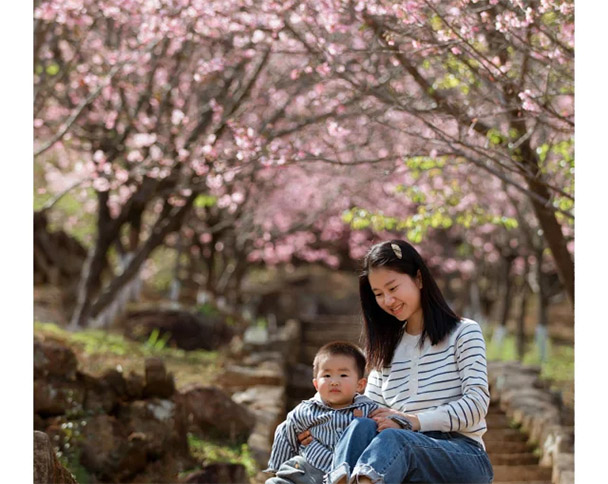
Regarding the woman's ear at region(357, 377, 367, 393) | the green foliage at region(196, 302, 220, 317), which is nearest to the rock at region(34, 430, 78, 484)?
the woman's ear at region(357, 377, 367, 393)

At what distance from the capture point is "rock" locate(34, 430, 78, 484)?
3.39 metres

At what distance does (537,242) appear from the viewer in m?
10.4

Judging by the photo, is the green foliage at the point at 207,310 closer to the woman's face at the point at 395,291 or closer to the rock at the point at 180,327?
the rock at the point at 180,327

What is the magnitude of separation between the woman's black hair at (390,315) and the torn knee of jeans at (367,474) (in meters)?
0.65

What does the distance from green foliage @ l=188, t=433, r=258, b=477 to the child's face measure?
2.18m

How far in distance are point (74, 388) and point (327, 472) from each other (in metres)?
2.55

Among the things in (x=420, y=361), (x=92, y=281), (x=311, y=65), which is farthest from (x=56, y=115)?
→ (x=420, y=361)

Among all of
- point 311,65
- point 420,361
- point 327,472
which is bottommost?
point 327,472

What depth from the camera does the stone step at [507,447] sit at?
654 cm

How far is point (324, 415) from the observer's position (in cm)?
308

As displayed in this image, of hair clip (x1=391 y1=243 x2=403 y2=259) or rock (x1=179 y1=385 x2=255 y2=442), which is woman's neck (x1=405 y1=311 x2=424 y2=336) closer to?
hair clip (x1=391 y1=243 x2=403 y2=259)

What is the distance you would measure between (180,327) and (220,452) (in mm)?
5999
